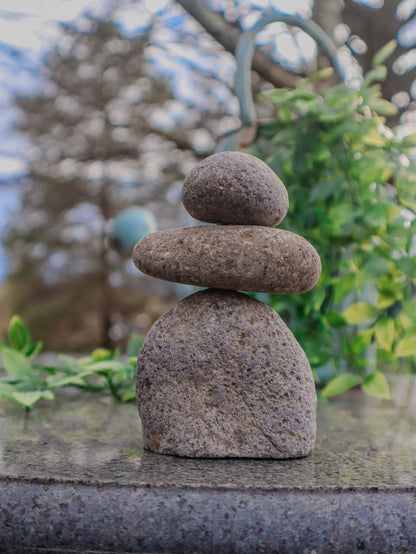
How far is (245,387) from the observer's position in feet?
3.54

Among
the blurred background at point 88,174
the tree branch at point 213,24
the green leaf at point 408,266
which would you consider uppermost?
the tree branch at point 213,24

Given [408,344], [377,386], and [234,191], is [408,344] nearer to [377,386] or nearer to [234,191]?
[377,386]

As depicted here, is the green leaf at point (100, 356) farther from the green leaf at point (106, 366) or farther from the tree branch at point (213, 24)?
the tree branch at point (213, 24)

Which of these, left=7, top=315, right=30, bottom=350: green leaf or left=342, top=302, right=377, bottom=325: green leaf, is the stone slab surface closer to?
left=342, top=302, right=377, bottom=325: green leaf

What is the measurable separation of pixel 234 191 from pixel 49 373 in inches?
40.8

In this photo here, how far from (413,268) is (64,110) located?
5149 millimetres

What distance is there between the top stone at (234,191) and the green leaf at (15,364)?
87 centimetres

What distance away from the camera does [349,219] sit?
1.53 metres

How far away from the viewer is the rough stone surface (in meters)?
1.05

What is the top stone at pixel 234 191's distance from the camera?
1.09 m

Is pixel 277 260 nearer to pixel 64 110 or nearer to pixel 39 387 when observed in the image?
pixel 39 387

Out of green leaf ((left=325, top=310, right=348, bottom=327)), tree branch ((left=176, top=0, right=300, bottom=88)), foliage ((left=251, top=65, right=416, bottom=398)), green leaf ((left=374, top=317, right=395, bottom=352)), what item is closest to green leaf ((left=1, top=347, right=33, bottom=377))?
foliage ((left=251, top=65, right=416, bottom=398))

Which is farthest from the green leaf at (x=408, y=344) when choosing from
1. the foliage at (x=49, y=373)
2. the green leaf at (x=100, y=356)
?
the green leaf at (x=100, y=356)

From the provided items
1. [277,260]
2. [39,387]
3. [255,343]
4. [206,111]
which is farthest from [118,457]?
[206,111]
